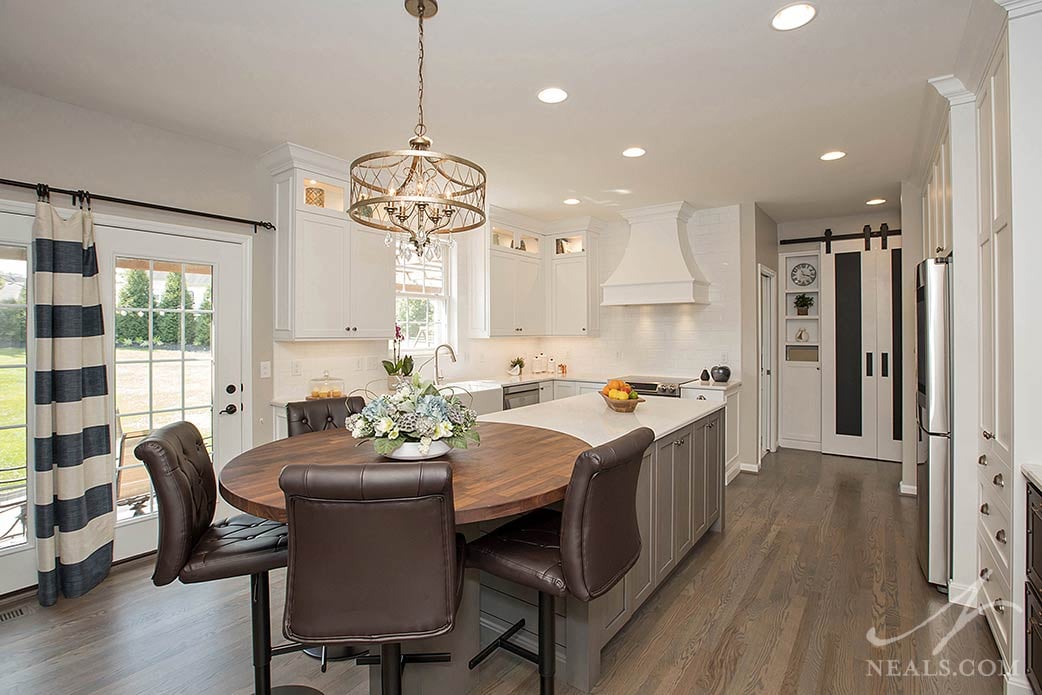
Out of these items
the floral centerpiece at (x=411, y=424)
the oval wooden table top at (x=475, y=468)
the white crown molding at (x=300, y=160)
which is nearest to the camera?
the oval wooden table top at (x=475, y=468)

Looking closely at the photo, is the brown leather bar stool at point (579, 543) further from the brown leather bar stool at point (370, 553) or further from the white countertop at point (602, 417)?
the white countertop at point (602, 417)

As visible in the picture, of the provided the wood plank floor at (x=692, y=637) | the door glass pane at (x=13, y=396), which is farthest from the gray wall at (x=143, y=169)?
the wood plank floor at (x=692, y=637)

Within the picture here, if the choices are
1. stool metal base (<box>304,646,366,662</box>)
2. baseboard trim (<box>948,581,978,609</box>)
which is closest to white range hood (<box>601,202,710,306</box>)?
baseboard trim (<box>948,581,978,609</box>)

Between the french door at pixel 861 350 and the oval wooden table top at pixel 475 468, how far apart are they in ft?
15.3

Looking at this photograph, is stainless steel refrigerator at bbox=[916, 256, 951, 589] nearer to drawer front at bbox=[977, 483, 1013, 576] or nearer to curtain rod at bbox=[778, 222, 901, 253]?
drawer front at bbox=[977, 483, 1013, 576]

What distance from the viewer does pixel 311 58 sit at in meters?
2.45

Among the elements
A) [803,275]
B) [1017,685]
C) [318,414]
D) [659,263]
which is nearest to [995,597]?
[1017,685]

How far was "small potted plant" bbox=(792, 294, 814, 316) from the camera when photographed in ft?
20.2

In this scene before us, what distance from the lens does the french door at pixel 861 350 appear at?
5.63 metres

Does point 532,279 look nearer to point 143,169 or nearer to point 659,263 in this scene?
point 659,263

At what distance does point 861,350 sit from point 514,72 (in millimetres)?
5025

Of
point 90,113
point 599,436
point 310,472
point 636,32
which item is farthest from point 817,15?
point 90,113

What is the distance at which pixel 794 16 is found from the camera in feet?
7.04

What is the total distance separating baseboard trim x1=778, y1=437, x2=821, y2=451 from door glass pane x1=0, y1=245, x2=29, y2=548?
659cm
